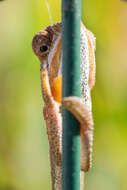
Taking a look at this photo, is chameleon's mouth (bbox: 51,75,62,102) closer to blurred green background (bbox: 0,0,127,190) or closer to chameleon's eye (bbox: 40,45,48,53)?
chameleon's eye (bbox: 40,45,48,53)

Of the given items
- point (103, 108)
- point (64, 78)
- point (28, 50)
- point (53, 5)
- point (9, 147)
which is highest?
point (53, 5)

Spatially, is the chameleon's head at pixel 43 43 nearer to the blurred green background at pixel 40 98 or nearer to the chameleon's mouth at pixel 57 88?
the chameleon's mouth at pixel 57 88

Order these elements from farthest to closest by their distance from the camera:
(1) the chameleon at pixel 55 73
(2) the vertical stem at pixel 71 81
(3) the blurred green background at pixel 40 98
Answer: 1. (3) the blurred green background at pixel 40 98
2. (1) the chameleon at pixel 55 73
3. (2) the vertical stem at pixel 71 81

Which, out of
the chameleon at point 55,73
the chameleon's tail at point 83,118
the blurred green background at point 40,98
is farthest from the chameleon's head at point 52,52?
the blurred green background at point 40,98

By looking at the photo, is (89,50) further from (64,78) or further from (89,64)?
(64,78)

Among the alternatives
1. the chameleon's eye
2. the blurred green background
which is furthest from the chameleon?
the blurred green background

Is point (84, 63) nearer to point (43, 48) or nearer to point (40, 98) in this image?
point (43, 48)

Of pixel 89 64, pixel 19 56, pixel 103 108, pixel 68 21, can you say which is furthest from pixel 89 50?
pixel 19 56
